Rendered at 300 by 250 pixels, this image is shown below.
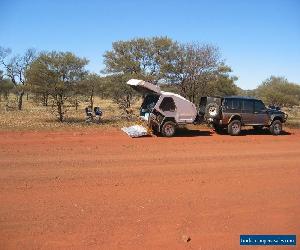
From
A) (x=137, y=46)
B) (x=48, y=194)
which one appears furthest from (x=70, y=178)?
(x=137, y=46)

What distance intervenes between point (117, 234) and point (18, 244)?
1.59m

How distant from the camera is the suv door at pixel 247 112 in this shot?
17.4m

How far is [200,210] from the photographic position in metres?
7.07

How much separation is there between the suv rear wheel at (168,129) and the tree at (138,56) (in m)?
10.8

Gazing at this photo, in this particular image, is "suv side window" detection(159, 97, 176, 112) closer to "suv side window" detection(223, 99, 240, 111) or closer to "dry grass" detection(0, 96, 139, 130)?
"suv side window" detection(223, 99, 240, 111)

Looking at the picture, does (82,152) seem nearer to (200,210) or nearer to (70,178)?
(70,178)

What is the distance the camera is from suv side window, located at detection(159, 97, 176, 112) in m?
16.1

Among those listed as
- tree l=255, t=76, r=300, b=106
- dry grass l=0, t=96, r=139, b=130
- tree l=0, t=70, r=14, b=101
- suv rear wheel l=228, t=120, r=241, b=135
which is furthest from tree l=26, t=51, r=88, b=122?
tree l=0, t=70, r=14, b=101

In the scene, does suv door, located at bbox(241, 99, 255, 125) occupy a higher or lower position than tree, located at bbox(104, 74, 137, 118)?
lower

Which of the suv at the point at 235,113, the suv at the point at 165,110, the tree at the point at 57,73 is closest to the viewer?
the suv at the point at 165,110

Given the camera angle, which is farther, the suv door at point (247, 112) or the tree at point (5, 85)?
the tree at point (5, 85)

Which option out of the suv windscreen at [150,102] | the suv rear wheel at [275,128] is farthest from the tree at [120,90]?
the suv rear wheel at [275,128]

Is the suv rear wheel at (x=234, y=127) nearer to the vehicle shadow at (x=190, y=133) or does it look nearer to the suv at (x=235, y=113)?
the suv at (x=235, y=113)

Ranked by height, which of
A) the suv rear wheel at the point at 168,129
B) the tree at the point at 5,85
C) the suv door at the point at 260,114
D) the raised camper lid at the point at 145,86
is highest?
the tree at the point at 5,85
